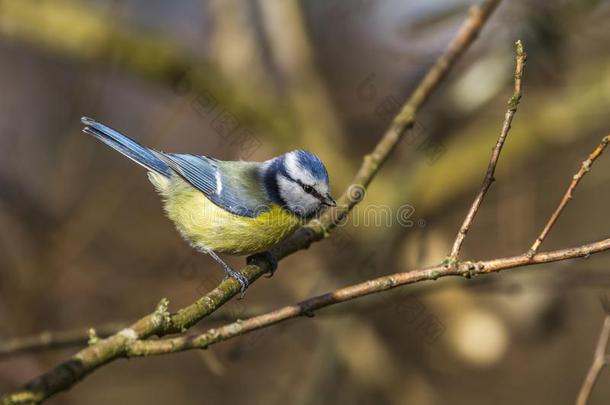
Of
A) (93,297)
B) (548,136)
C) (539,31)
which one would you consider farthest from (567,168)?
(93,297)

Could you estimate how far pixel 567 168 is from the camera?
17.9ft

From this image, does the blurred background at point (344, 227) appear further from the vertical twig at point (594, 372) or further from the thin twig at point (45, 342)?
the vertical twig at point (594, 372)

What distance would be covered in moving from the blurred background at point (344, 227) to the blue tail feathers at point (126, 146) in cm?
71

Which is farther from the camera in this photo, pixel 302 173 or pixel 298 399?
pixel 298 399

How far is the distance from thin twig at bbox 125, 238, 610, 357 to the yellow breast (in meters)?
1.12

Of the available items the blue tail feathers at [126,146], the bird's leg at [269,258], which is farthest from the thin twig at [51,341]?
the blue tail feathers at [126,146]

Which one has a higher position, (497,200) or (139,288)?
(497,200)

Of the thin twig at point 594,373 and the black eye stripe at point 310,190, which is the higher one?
the black eye stripe at point 310,190

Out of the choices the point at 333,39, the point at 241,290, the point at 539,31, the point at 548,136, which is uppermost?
the point at 333,39

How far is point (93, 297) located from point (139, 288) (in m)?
0.33

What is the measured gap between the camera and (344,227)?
4258 mm

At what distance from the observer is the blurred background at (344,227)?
3920mm

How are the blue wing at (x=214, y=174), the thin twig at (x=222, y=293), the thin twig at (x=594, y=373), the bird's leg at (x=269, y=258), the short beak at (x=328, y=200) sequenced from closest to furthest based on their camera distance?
the thin twig at (x=222, y=293)
the thin twig at (x=594, y=373)
the bird's leg at (x=269, y=258)
the short beak at (x=328, y=200)
the blue wing at (x=214, y=174)

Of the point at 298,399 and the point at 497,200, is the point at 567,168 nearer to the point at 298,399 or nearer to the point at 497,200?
the point at 497,200
